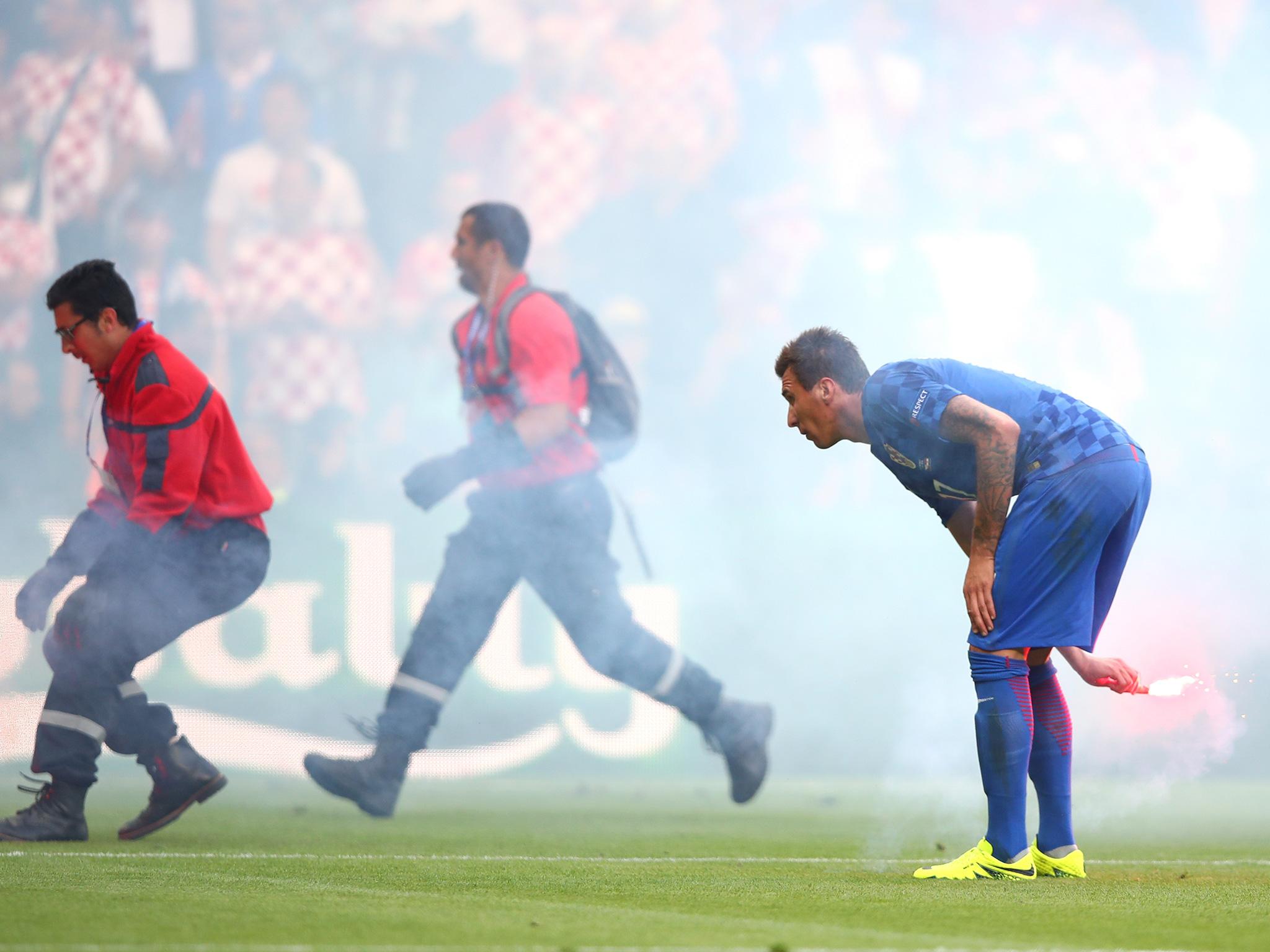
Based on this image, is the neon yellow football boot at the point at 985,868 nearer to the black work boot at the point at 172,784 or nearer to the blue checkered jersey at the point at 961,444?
the blue checkered jersey at the point at 961,444

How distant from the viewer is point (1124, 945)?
2.39 metres

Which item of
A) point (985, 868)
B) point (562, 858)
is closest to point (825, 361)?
point (985, 868)

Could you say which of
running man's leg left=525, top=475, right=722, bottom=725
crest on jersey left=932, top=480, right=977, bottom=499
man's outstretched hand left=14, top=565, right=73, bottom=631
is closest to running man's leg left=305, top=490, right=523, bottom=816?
running man's leg left=525, top=475, right=722, bottom=725

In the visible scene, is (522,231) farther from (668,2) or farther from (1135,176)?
(1135,176)

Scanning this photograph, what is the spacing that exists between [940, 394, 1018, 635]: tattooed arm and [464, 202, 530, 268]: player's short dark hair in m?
2.50

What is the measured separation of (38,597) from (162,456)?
1.99ft

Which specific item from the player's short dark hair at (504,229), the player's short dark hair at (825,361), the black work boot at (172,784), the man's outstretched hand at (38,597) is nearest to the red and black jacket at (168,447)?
the man's outstretched hand at (38,597)

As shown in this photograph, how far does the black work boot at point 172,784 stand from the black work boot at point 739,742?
167cm

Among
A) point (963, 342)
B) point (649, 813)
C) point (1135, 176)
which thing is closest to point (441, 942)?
point (649, 813)

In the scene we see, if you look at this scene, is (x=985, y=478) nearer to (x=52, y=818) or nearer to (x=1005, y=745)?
(x=1005, y=745)

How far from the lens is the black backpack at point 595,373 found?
5277 millimetres

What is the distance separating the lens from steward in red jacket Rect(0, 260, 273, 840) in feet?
13.7

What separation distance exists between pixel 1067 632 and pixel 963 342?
475 cm

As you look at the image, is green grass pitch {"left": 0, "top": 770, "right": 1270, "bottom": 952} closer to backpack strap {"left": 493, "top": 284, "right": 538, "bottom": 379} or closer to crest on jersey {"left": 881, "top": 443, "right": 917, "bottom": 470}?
crest on jersey {"left": 881, "top": 443, "right": 917, "bottom": 470}
